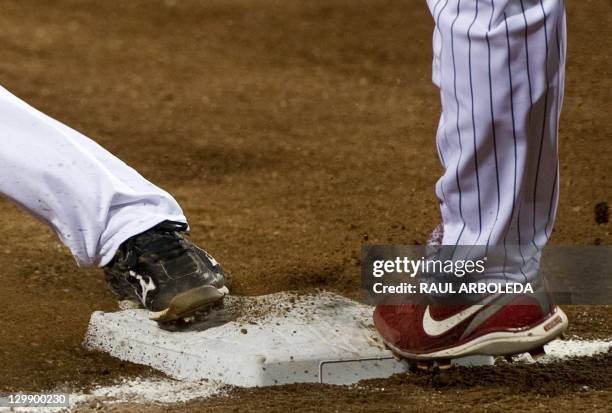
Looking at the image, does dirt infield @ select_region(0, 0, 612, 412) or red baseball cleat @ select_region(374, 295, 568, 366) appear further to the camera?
dirt infield @ select_region(0, 0, 612, 412)

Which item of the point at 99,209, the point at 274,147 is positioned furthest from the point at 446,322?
the point at 274,147

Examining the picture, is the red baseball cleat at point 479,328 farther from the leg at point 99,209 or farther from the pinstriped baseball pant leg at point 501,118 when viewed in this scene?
the leg at point 99,209

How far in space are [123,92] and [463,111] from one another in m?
2.67

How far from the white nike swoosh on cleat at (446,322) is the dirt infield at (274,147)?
100 millimetres

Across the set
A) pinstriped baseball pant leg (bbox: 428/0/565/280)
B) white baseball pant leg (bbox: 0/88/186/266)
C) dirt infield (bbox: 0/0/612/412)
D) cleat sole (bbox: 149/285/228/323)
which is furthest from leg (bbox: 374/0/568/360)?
white baseball pant leg (bbox: 0/88/186/266)

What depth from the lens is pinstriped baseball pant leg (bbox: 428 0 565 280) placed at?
198 cm

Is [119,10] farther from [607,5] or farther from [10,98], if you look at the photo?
[10,98]

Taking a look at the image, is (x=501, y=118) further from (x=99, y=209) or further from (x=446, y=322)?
(x=99, y=209)

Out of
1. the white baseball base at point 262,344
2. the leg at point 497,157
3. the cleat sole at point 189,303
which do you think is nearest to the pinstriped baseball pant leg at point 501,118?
the leg at point 497,157

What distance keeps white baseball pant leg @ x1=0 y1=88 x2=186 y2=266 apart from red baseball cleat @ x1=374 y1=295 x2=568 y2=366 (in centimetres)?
57

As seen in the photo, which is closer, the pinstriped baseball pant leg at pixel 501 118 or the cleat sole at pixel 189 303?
the pinstriped baseball pant leg at pixel 501 118

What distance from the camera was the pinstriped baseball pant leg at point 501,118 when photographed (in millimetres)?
1979

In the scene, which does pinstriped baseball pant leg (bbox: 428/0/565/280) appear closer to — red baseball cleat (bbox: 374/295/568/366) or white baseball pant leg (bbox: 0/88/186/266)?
red baseball cleat (bbox: 374/295/568/366)

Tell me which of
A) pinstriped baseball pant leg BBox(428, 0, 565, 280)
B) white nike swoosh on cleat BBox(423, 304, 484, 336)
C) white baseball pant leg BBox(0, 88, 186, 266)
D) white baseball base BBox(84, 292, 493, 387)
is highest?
pinstriped baseball pant leg BBox(428, 0, 565, 280)
